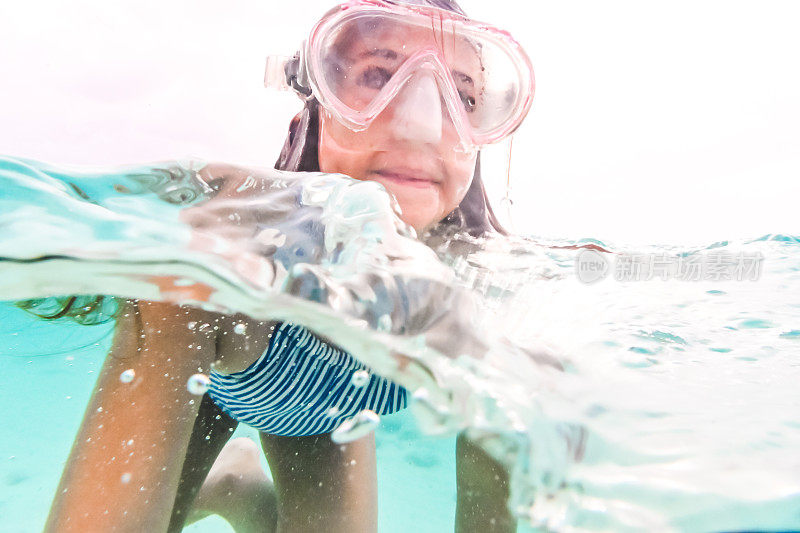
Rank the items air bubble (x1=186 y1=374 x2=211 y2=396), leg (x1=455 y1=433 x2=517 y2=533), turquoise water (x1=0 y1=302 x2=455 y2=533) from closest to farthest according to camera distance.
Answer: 1. air bubble (x1=186 y1=374 x2=211 y2=396)
2. leg (x1=455 y1=433 x2=517 y2=533)
3. turquoise water (x1=0 y1=302 x2=455 y2=533)

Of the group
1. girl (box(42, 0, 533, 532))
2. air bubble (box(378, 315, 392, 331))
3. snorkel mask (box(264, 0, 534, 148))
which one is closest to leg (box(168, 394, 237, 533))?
girl (box(42, 0, 533, 532))

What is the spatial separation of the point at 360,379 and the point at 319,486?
141cm

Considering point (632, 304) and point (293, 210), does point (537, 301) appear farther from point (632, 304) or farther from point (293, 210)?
point (293, 210)

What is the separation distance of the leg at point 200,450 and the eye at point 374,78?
88.3 inches

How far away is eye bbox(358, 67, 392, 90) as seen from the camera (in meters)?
2.51

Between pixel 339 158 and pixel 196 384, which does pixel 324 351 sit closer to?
pixel 196 384

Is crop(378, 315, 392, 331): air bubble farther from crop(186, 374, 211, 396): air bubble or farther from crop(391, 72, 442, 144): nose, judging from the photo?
crop(391, 72, 442, 144): nose

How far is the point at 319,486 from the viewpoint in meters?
3.08

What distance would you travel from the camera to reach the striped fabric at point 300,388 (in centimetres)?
208

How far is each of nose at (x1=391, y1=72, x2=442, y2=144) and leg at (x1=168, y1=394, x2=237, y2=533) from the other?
214cm

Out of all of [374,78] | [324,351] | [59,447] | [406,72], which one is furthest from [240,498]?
[59,447]

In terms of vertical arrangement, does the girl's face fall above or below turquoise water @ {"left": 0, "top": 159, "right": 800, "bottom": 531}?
above

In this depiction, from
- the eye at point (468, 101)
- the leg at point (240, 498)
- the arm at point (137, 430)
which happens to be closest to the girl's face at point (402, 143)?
the eye at point (468, 101)

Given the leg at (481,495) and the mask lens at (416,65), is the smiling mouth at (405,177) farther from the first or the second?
the leg at (481,495)
